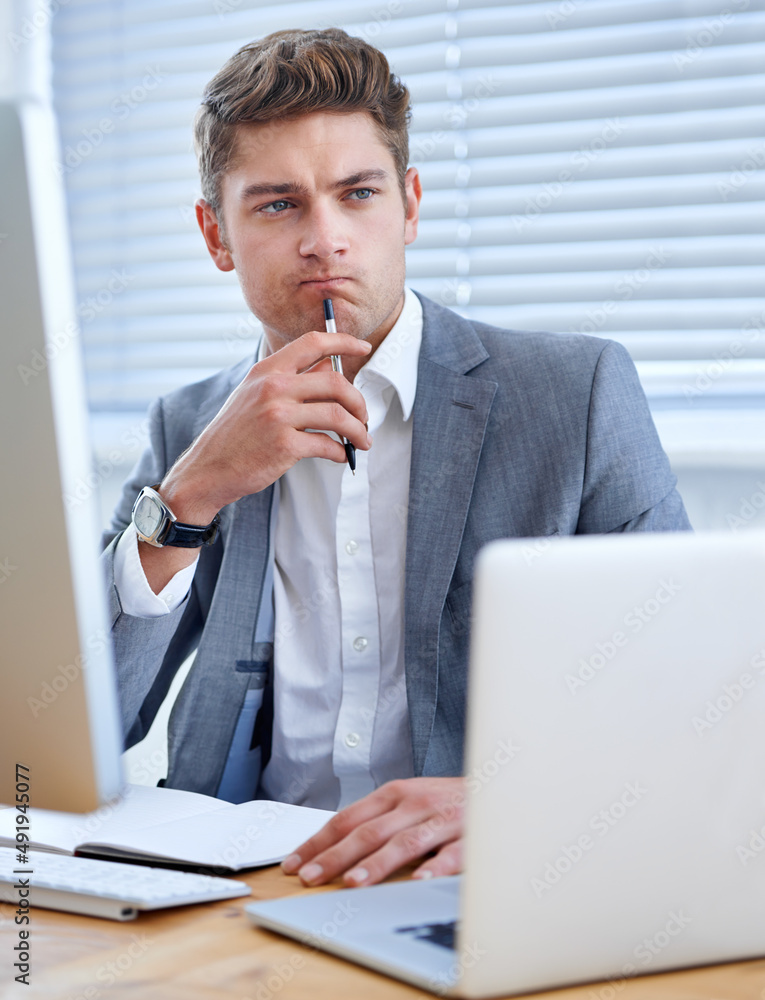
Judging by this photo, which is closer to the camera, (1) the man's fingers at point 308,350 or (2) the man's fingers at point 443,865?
(2) the man's fingers at point 443,865

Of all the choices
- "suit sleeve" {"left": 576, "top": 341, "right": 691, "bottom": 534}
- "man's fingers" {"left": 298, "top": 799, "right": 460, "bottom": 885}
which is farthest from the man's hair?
"man's fingers" {"left": 298, "top": 799, "right": 460, "bottom": 885}

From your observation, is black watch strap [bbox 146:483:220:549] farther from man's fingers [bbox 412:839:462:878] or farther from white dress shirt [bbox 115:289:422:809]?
man's fingers [bbox 412:839:462:878]

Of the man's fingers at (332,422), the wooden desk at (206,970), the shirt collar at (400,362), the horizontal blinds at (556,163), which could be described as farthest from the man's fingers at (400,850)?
the horizontal blinds at (556,163)

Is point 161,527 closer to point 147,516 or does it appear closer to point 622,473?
point 147,516

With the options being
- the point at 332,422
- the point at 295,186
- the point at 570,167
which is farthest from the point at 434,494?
the point at 570,167

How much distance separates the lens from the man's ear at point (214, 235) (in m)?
1.57

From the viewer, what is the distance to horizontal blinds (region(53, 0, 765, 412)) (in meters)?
1.69

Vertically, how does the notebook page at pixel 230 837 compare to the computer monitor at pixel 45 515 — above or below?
below

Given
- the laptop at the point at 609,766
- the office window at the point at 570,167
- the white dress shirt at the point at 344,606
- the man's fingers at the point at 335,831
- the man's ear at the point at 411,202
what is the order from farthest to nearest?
1. the office window at the point at 570,167
2. the man's ear at the point at 411,202
3. the white dress shirt at the point at 344,606
4. the man's fingers at the point at 335,831
5. the laptop at the point at 609,766

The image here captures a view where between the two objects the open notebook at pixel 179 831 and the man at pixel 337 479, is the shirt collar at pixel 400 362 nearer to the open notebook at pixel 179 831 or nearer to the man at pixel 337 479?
the man at pixel 337 479

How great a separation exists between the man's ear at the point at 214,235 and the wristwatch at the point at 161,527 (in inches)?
19.2

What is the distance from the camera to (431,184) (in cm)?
189

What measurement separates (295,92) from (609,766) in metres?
1.14

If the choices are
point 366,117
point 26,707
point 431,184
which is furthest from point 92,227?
point 26,707
